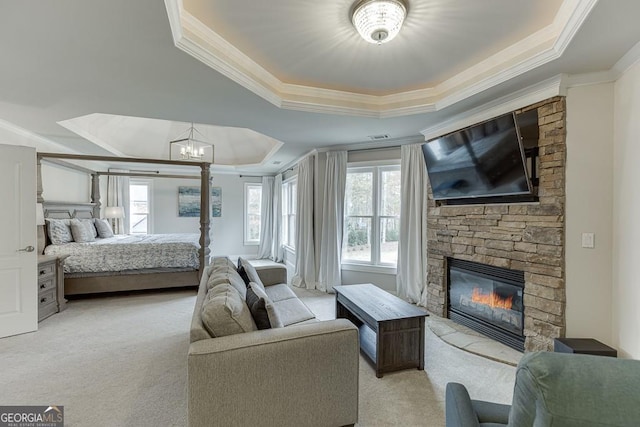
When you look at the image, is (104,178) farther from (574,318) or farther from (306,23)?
(574,318)

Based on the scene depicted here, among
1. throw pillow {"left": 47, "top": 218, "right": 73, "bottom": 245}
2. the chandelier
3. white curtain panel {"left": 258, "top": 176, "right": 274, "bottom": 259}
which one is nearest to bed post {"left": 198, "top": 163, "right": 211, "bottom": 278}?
the chandelier

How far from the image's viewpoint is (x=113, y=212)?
21.2 ft

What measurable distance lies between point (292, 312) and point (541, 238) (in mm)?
2364

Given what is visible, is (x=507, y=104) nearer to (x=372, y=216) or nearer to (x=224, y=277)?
(x=372, y=216)

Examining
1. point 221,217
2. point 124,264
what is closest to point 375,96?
point 124,264

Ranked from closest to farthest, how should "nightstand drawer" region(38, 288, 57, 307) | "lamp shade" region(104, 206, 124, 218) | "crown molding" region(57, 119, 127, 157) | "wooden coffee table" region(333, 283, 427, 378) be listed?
"wooden coffee table" region(333, 283, 427, 378) < "nightstand drawer" region(38, 288, 57, 307) < "crown molding" region(57, 119, 127, 157) < "lamp shade" region(104, 206, 124, 218)

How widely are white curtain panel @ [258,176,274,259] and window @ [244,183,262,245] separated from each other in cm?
32

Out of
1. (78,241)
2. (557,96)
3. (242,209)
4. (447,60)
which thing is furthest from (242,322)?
(242,209)

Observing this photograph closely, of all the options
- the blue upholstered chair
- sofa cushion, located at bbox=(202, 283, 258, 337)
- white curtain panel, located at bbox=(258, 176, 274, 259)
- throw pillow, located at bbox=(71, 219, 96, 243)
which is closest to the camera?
the blue upholstered chair

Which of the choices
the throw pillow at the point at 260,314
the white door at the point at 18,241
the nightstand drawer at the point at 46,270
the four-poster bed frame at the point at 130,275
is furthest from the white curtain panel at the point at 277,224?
the throw pillow at the point at 260,314

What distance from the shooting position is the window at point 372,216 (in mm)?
4719

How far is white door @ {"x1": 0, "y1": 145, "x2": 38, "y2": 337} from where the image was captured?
120 inches

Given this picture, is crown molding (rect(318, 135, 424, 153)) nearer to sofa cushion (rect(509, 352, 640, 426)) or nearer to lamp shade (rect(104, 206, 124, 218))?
sofa cushion (rect(509, 352, 640, 426))

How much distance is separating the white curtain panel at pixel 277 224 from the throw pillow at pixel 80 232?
12.9 feet
